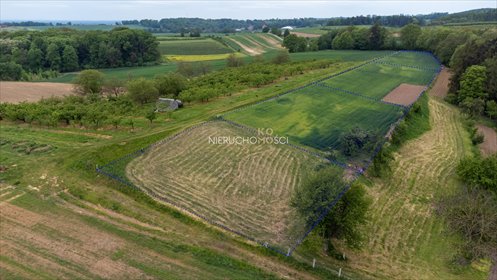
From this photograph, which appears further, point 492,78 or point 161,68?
point 161,68

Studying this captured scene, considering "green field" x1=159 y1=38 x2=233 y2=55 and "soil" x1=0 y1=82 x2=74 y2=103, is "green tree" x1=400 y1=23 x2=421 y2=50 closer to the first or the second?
"green field" x1=159 y1=38 x2=233 y2=55

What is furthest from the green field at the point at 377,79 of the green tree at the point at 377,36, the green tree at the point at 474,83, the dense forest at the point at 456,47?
the green tree at the point at 377,36

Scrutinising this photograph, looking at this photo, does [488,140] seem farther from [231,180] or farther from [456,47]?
[456,47]

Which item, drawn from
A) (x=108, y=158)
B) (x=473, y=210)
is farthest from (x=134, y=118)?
(x=473, y=210)

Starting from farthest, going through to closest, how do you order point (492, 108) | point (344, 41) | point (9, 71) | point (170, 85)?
point (344, 41) → point (9, 71) → point (170, 85) → point (492, 108)

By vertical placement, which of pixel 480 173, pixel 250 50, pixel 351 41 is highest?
pixel 351 41

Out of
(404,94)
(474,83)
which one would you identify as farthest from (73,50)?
(474,83)
